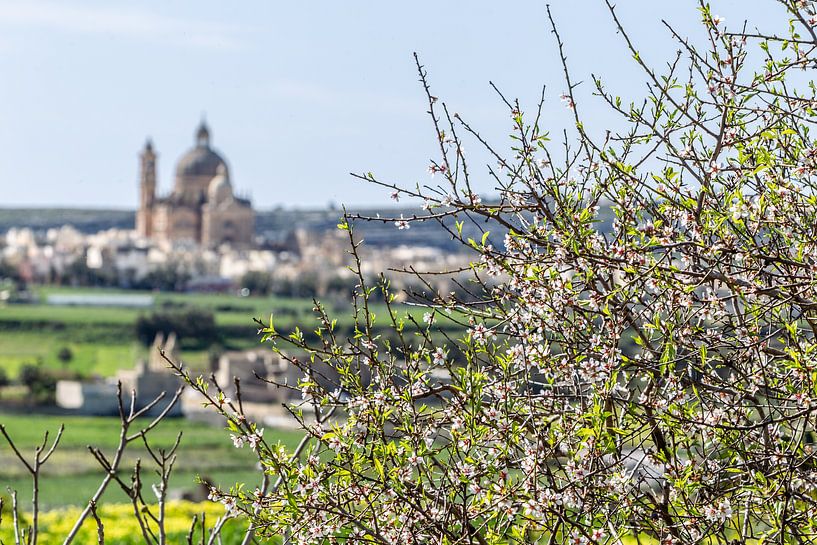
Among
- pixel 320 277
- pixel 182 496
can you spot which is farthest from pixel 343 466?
pixel 320 277

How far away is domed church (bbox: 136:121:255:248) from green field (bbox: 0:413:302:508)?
65274 mm

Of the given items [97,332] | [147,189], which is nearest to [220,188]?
[147,189]

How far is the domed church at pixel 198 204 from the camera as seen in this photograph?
126250mm

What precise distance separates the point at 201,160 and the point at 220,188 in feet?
12.8

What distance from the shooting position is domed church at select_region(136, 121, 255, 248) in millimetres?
126250

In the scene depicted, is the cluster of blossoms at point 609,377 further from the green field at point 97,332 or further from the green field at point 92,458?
the green field at point 97,332

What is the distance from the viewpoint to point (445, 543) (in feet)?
9.06

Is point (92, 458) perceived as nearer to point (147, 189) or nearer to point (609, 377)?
point (609, 377)

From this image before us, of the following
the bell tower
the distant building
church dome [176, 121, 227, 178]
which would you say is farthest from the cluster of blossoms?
the bell tower

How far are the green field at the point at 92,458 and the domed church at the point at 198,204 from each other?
65274 millimetres

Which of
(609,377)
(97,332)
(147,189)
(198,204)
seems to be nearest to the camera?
(609,377)

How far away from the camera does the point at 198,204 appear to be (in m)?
130

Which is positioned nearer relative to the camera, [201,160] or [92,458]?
[92,458]

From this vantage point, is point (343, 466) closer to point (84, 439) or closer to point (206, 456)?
point (206, 456)
